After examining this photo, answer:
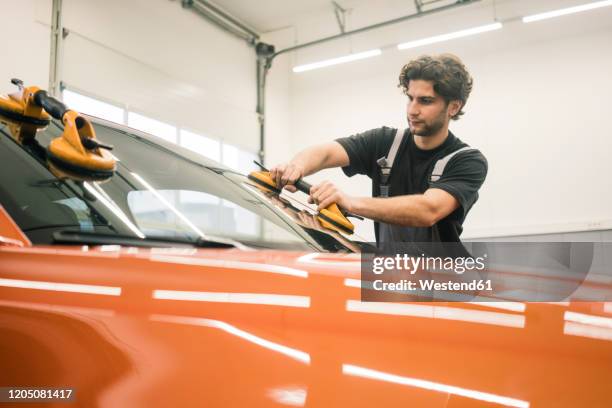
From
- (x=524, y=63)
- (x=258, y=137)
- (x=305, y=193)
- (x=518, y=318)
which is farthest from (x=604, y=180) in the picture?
(x=518, y=318)

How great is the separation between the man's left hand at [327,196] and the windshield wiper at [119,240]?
460 millimetres

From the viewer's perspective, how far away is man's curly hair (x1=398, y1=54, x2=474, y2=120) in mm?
1555

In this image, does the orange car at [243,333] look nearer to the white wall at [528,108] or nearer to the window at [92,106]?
the window at [92,106]

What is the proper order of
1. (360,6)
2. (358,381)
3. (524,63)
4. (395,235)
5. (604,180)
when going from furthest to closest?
(360,6), (524,63), (604,180), (395,235), (358,381)

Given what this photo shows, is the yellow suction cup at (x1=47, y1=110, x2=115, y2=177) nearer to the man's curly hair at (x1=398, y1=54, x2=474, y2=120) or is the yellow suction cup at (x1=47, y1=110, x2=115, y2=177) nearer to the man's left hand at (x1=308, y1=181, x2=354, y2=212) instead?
the man's left hand at (x1=308, y1=181, x2=354, y2=212)

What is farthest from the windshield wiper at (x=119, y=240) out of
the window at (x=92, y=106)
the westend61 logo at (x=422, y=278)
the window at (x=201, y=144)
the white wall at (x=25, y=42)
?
the window at (x=201, y=144)

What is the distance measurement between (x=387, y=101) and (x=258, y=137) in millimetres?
2227

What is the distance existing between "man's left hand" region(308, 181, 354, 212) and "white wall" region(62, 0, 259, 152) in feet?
17.1

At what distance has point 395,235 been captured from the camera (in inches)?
60.9

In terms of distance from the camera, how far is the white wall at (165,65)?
6000mm

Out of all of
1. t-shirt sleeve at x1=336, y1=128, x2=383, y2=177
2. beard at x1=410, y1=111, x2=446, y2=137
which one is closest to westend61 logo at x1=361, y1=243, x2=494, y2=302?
beard at x1=410, y1=111, x2=446, y2=137

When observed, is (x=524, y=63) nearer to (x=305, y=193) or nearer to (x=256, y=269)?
(x=305, y=193)

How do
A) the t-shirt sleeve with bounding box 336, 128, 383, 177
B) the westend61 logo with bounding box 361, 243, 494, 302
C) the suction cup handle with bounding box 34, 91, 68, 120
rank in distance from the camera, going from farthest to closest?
the t-shirt sleeve with bounding box 336, 128, 383, 177 → the suction cup handle with bounding box 34, 91, 68, 120 → the westend61 logo with bounding box 361, 243, 494, 302

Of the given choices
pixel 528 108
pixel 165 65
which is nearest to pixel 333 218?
pixel 165 65
